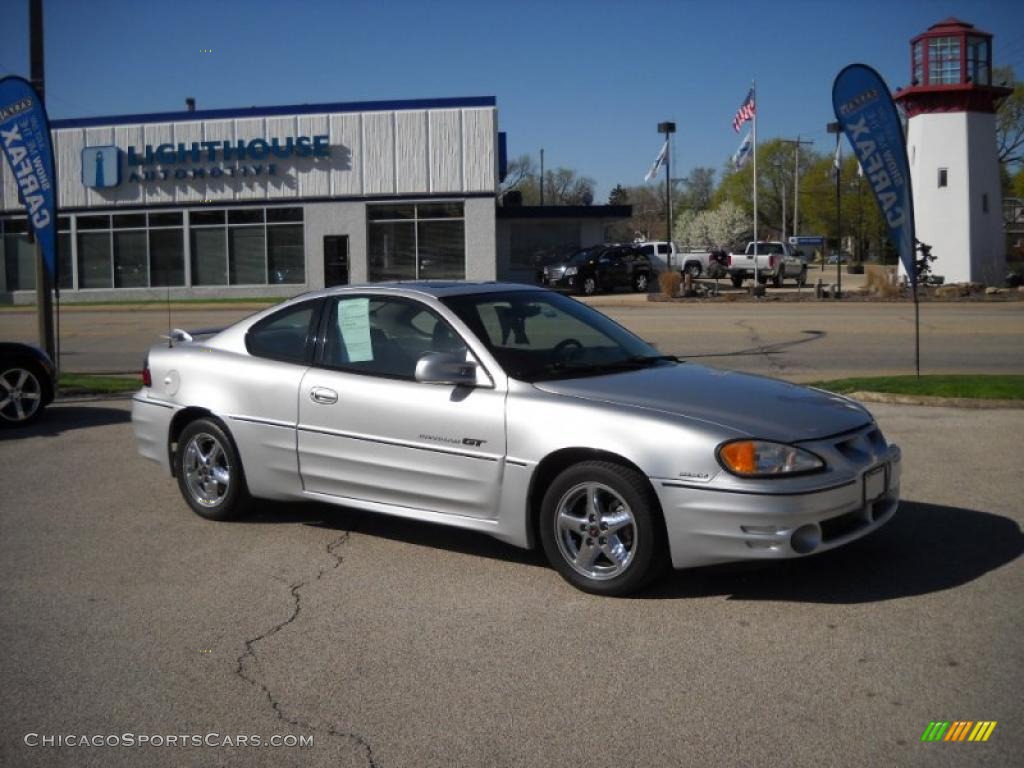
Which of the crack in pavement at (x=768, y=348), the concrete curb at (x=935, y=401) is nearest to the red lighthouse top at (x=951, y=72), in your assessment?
the crack in pavement at (x=768, y=348)

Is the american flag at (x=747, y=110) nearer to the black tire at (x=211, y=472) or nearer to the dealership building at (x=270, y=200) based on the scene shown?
the dealership building at (x=270, y=200)

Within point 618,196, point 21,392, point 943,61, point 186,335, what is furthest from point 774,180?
point 186,335

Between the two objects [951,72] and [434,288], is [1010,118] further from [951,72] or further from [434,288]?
[434,288]

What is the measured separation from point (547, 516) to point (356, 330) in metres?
1.79

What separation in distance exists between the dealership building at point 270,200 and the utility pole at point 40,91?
81.6 feet

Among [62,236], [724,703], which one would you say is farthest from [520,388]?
[62,236]

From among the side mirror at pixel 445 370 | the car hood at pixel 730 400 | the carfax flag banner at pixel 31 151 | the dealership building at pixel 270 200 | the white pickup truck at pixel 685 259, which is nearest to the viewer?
the car hood at pixel 730 400

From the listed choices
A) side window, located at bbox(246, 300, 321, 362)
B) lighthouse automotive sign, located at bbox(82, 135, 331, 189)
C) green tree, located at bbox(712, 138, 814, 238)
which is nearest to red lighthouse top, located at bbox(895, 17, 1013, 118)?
lighthouse automotive sign, located at bbox(82, 135, 331, 189)

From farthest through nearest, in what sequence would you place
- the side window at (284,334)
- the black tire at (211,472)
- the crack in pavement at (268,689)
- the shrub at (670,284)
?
the shrub at (670,284), the black tire at (211,472), the side window at (284,334), the crack in pavement at (268,689)

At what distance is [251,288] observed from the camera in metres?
41.3

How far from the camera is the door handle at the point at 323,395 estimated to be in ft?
20.3

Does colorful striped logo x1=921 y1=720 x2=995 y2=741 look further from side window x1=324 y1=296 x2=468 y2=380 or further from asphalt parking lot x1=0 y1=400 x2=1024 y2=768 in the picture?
side window x1=324 y1=296 x2=468 y2=380

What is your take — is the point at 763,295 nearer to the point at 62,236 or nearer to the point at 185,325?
the point at 185,325

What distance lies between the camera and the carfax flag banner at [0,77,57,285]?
1314cm
